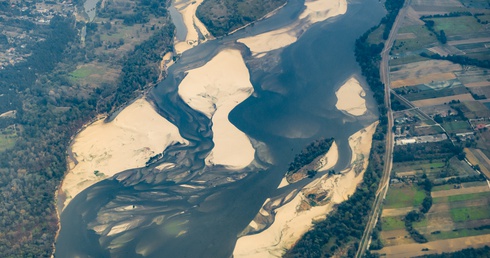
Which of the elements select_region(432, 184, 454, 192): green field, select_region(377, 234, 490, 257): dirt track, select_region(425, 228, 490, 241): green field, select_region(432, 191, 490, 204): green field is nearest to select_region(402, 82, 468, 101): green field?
select_region(432, 184, 454, 192): green field

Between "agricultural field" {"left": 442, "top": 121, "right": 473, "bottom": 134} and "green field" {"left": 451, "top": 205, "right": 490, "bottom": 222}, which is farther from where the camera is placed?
"agricultural field" {"left": 442, "top": 121, "right": 473, "bottom": 134}

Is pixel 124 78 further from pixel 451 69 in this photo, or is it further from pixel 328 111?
pixel 451 69

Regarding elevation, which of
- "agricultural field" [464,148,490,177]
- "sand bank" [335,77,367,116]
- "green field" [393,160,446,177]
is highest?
"sand bank" [335,77,367,116]

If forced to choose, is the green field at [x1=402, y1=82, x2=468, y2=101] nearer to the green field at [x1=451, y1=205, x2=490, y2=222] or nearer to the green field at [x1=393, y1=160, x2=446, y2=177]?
the green field at [x1=393, y1=160, x2=446, y2=177]

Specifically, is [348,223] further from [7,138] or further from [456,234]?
[7,138]

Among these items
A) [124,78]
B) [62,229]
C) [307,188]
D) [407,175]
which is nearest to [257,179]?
[307,188]

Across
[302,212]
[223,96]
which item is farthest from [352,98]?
[302,212]
